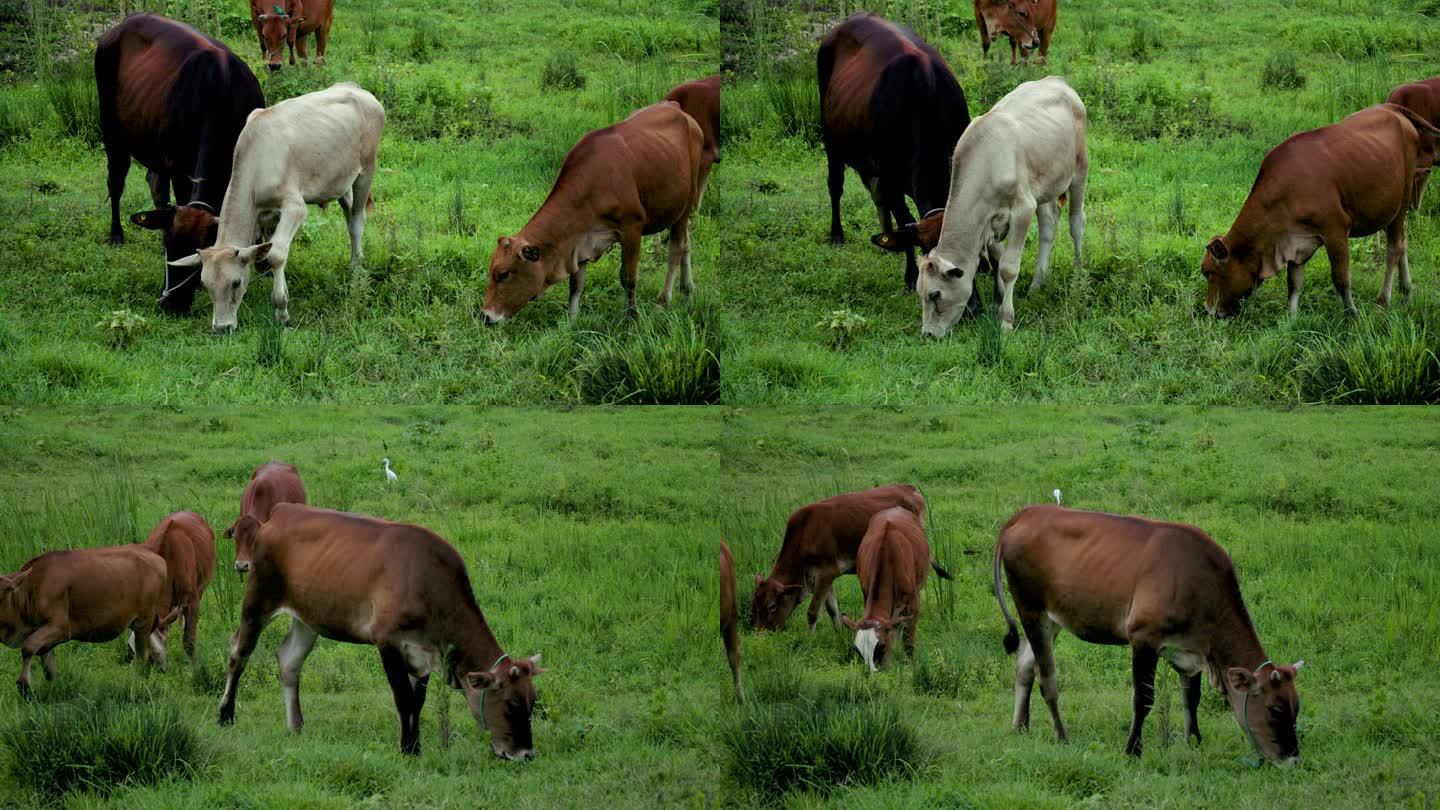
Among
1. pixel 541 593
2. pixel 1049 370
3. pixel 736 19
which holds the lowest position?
pixel 541 593

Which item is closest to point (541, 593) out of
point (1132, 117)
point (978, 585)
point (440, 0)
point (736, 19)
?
point (978, 585)

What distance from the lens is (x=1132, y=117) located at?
45.5 ft

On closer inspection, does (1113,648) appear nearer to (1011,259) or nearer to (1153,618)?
(1153,618)

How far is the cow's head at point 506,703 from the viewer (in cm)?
803

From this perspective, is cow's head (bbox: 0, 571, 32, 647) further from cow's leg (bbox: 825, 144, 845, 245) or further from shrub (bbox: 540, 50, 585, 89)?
cow's leg (bbox: 825, 144, 845, 245)

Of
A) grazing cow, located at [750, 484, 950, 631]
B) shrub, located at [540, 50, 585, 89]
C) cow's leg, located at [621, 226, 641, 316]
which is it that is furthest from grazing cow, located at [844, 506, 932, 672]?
shrub, located at [540, 50, 585, 89]

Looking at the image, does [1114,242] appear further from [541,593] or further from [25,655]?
[25,655]

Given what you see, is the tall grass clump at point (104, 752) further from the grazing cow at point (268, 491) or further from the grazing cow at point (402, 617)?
the grazing cow at point (268, 491)

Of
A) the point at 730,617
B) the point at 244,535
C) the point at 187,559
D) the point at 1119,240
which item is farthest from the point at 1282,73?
the point at 187,559

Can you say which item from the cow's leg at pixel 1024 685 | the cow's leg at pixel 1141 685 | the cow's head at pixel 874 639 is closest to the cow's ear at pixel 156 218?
the cow's head at pixel 874 639

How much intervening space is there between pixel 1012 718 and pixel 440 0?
27.6 feet

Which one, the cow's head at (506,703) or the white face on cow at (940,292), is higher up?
the white face on cow at (940,292)

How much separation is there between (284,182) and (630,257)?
245cm

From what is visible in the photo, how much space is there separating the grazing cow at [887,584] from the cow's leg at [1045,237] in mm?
2812
